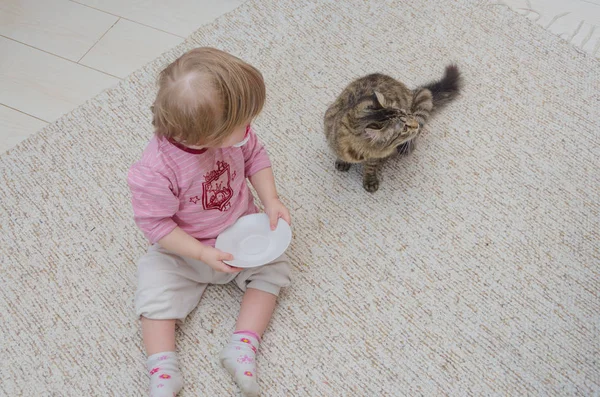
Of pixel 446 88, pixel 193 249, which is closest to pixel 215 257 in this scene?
pixel 193 249

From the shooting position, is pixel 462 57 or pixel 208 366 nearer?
pixel 208 366

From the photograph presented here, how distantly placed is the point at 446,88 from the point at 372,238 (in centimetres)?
45

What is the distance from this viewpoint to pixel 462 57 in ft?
4.46

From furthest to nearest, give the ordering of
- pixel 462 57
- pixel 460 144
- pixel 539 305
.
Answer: pixel 462 57
pixel 460 144
pixel 539 305

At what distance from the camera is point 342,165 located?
115 cm

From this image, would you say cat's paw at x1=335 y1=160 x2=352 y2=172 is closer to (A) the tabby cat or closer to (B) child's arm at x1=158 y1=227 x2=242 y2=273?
(A) the tabby cat

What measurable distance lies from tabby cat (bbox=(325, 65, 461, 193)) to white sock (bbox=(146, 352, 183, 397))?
1.83 ft

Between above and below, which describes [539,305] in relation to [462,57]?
below

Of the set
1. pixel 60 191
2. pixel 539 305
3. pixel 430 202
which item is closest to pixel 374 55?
pixel 430 202

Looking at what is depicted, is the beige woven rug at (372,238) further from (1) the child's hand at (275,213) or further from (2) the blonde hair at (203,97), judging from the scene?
(2) the blonde hair at (203,97)

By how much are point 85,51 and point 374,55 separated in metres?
0.84

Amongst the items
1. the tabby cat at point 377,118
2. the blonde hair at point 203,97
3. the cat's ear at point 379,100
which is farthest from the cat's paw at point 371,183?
the blonde hair at point 203,97

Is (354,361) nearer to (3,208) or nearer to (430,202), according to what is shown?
(430,202)

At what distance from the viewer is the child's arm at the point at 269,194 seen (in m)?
0.92
